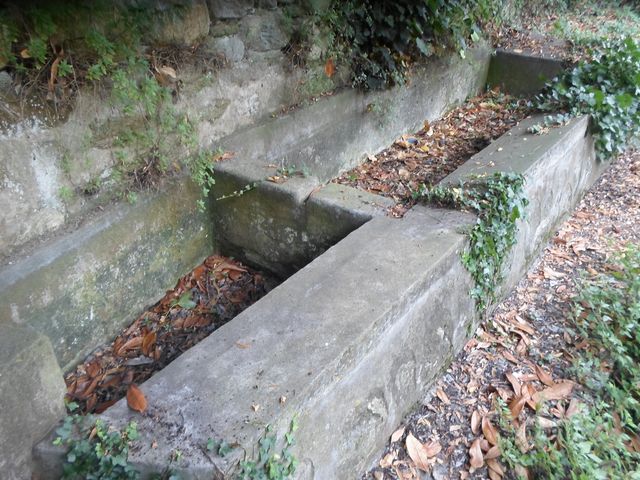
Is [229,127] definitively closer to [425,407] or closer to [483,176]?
[483,176]

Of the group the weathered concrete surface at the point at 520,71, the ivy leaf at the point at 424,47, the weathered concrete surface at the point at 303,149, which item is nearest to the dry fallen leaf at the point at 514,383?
the weathered concrete surface at the point at 303,149

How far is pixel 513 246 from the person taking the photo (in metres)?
3.21

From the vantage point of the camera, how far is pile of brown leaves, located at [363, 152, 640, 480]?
240 cm

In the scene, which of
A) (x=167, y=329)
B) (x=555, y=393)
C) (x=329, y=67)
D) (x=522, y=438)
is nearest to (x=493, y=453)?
(x=522, y=438)

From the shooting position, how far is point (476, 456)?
7.88ft

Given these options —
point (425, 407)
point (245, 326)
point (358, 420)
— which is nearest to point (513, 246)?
point (425, 407)

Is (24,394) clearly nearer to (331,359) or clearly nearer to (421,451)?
(331,359)

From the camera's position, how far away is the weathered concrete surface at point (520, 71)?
538 cm

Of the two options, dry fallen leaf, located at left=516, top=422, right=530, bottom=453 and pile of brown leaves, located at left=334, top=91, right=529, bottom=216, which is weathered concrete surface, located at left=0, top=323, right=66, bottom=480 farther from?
pile of brown leaves, located at left=334, top=91, right=529, bottom=216

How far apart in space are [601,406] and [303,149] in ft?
8.22

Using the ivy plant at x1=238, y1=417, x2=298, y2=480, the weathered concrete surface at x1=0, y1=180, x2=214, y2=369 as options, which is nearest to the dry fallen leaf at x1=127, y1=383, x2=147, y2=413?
the ivy plant at x1=238, y1=417, x2=298, y2=480

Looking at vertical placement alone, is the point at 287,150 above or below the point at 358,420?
above

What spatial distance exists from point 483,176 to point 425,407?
1.41 meters

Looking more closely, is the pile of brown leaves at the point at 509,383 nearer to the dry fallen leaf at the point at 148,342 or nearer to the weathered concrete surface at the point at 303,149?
the weathered concrete surface at the point at 303,149
